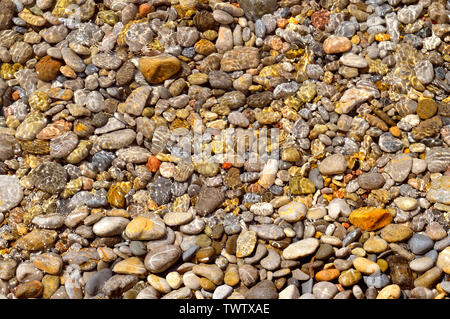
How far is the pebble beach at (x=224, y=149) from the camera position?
3.13 meters

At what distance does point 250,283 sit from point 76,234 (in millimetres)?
1466

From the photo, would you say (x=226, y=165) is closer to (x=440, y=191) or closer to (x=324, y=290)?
(x=324, y=290)

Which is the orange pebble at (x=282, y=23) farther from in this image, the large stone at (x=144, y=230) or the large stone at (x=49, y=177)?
the large stone at (x=49, y=177)

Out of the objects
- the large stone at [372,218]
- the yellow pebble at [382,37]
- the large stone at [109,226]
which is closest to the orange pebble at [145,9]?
the large stone at [109,226]

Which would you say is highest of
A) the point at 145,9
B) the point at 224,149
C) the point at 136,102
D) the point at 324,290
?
the point at 145,9

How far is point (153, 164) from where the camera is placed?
3.62 m

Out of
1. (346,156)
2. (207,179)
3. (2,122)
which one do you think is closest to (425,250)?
(346,156)

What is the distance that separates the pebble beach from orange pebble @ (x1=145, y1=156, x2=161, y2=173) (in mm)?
33

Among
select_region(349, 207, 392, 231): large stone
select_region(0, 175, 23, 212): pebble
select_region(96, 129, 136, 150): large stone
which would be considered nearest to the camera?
select_region(349, 207, 392, 231): large stone

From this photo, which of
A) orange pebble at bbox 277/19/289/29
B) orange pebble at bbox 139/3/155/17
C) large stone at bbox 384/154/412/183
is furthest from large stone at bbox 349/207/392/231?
orange pebble at bbox 139/3/155/17

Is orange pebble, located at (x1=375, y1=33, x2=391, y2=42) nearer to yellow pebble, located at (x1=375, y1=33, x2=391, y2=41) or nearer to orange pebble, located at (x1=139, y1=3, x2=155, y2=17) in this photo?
yellow pebble, located at (x1=375, y1=33, x2=391, y2=41)

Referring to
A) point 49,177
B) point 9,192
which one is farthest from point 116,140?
point 9,192

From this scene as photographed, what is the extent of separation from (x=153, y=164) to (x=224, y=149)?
64 cm

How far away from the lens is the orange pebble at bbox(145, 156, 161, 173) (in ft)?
11.9
